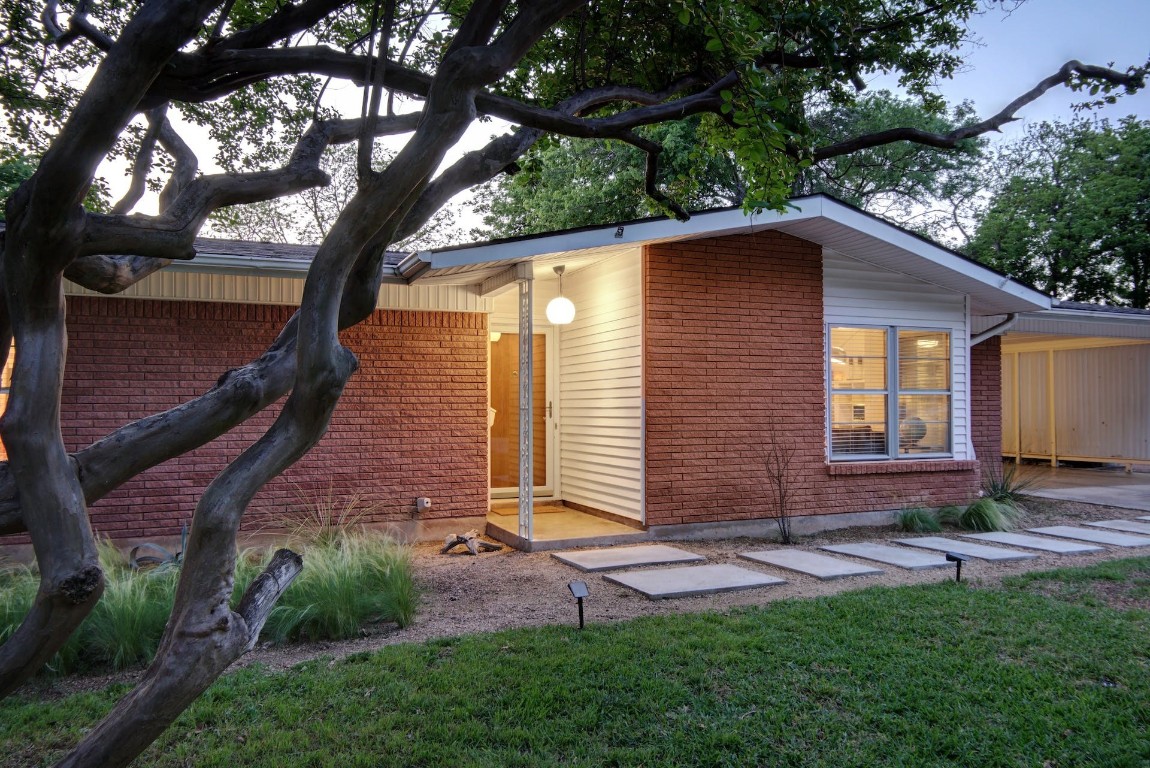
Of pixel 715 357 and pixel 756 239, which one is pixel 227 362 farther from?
pixel 756 239

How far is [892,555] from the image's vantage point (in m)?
7.89

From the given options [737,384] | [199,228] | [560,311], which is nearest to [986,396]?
[737,384]

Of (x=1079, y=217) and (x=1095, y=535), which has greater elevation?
(x=1079, y=217)

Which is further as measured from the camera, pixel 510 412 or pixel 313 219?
pixel 313 219

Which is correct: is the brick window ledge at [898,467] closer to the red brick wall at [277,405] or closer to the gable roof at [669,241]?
the gable roof at [669,241]

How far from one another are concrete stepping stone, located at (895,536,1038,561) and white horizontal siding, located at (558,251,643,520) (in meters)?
3.12

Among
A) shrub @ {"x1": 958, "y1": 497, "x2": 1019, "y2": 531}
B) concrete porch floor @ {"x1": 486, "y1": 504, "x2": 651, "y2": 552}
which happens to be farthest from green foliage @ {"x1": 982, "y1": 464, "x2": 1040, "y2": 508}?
concrete porch floor @ {"x1": 486, "y1": 504, "x2": 651, "y2": 552}

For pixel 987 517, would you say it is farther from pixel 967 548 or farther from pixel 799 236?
pixel 799 236

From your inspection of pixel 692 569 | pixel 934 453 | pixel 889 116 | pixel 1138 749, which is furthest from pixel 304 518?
pixel 889 116

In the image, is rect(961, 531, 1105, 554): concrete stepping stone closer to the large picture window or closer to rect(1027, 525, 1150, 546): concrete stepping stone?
rect(1027, 525, 1150, 546): concrete stepping stone

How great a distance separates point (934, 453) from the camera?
34.4 feet

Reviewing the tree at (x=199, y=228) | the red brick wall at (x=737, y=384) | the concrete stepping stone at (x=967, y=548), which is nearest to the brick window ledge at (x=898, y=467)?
the red brick wall at (x=737, y=384)

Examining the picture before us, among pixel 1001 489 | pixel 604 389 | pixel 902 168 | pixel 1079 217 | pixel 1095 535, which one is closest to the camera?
pixel 1095 535

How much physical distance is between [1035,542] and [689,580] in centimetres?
446
